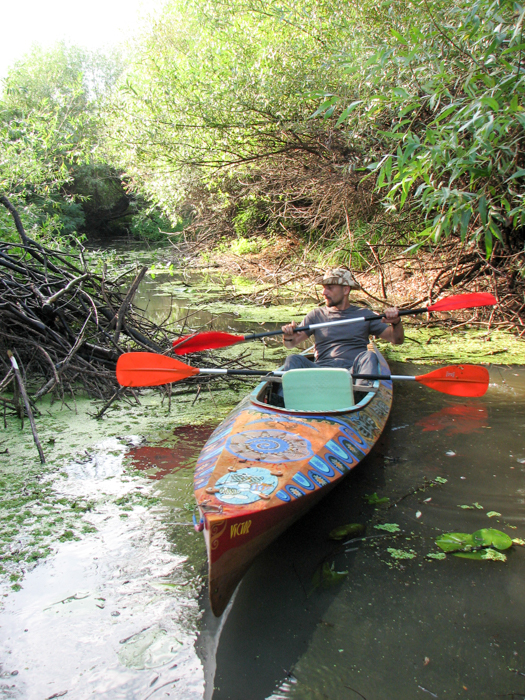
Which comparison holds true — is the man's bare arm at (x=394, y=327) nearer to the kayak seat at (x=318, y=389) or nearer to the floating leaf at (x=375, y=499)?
the kayak seat at (x=318, y=389)

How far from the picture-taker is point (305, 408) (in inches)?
138

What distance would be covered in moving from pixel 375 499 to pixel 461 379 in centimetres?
129

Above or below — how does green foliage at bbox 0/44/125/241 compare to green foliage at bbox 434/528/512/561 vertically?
above

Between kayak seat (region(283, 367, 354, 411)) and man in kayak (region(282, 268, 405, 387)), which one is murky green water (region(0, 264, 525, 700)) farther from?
man in kayak (region(282, 268, 405, 387))

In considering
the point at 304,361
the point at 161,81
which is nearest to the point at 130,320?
the point at 304,361

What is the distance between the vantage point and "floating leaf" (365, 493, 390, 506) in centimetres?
298

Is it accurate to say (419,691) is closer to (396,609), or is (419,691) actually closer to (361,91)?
(396,609)

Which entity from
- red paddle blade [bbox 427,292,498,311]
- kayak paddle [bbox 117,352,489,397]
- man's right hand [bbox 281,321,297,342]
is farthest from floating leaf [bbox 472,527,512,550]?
man's right hand [bbox 281,321,297,342]

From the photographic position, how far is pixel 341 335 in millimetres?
4273

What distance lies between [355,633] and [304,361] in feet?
7.80

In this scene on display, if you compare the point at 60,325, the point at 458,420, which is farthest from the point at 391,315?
the point at 60,325

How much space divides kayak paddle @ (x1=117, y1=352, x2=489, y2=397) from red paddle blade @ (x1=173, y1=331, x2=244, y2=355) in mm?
501

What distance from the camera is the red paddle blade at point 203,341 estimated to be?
→ 165 inches

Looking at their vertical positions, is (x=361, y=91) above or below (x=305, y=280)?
above
